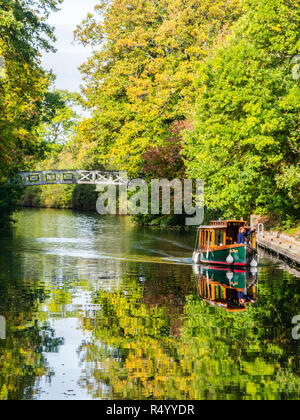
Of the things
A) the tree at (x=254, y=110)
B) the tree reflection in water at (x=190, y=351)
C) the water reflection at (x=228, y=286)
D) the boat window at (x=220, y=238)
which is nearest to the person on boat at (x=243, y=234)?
the boat window at (x=220, y=238)

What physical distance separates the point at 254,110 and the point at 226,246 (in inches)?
270

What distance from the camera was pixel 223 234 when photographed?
29359mm

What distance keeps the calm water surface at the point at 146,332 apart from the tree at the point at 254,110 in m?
5.61

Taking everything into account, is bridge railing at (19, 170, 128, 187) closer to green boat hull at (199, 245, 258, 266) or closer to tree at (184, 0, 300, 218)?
tree at (184, 0, 300, 218)

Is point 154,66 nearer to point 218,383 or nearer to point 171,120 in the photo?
point 171,120

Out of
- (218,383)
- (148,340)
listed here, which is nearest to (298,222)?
(148,340)

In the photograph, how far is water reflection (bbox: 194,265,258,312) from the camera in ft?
60.4

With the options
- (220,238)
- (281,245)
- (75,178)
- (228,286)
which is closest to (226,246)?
(220,238)

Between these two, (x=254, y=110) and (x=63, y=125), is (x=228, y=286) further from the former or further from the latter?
(x=63, y=125)

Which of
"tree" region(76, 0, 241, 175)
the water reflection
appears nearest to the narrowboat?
the water reflection

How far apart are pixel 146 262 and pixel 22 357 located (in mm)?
18918

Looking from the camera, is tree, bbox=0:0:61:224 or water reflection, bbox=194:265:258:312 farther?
tree, bbox=0:0:61:224

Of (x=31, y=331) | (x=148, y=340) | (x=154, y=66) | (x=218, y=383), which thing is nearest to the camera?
(x=218, y=383)
